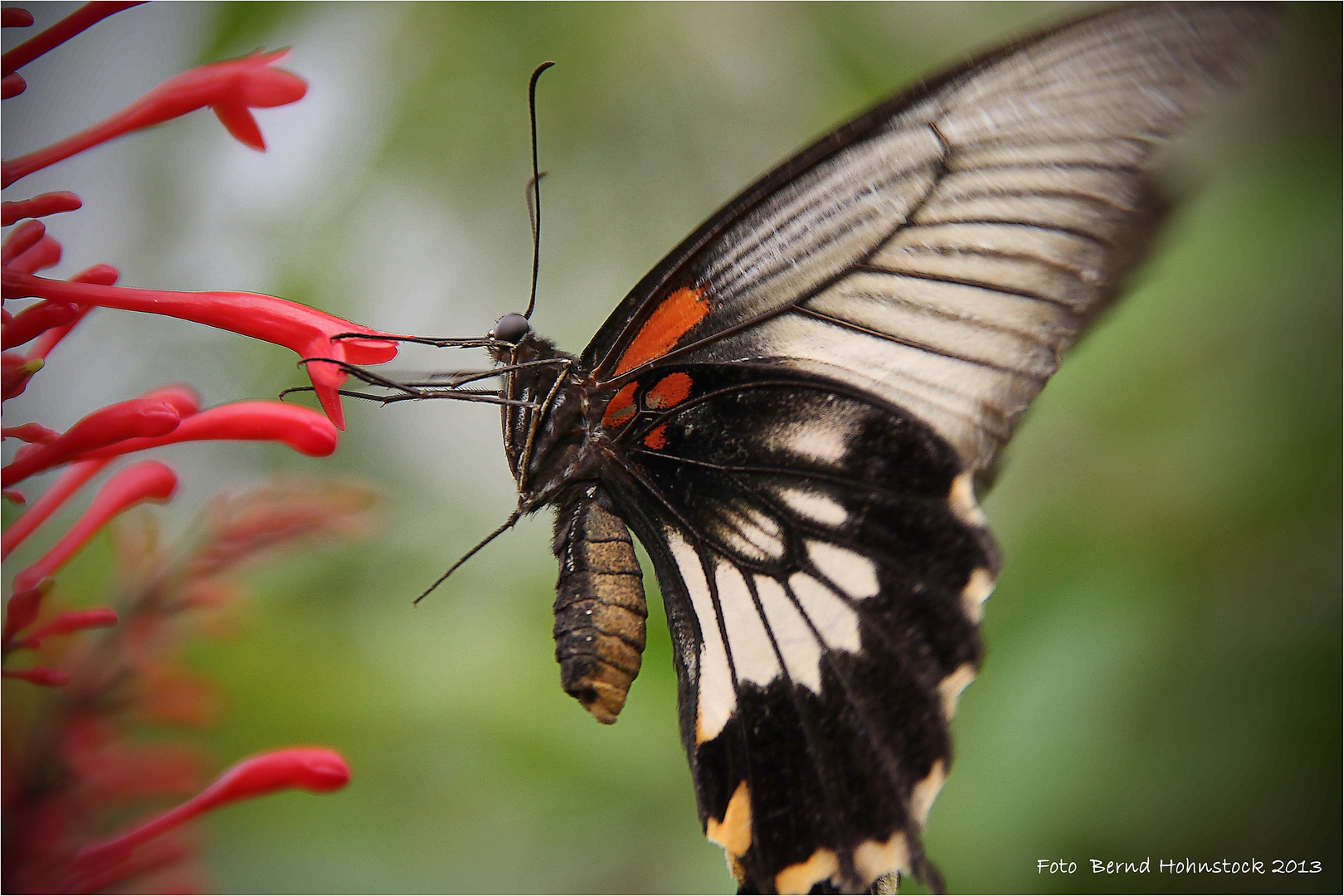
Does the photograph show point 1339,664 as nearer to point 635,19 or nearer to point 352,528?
point 352,528

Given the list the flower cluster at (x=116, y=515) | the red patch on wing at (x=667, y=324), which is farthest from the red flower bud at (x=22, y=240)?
the red patch on wing at (x=667, y=324)

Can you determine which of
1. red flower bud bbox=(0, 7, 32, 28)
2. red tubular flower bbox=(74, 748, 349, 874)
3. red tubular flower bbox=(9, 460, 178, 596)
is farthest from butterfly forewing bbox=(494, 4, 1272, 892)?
red flower bud bbox=(0, 7, 32, 28)

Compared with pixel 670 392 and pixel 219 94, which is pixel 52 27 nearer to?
pixel 219 94

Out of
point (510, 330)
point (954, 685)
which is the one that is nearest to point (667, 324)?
point (510, 330)

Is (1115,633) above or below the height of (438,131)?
below

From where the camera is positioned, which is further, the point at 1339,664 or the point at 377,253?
the point at 377,253

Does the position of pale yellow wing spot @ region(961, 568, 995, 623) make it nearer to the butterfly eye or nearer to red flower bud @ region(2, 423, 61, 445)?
the butterfly eye

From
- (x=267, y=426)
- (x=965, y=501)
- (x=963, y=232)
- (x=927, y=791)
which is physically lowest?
(x=927, y=791)

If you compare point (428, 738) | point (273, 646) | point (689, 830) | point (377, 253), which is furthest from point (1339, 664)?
→ point (377, 253)
